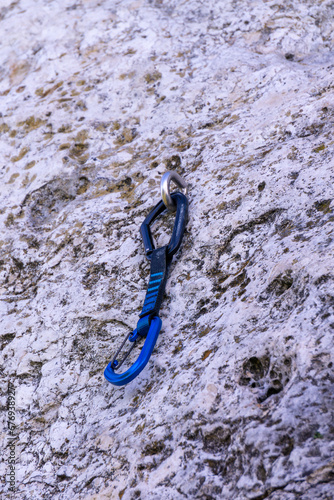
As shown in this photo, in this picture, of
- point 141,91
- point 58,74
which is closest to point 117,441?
point 141,91

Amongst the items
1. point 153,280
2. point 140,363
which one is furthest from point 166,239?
point 140,363

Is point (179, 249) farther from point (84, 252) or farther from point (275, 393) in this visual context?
point (275, 393)

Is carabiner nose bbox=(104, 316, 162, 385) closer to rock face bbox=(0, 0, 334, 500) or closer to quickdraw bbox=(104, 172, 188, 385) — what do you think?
quickdraw bbox=(104, 172, 188, 385)

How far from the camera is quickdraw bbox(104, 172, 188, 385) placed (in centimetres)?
203

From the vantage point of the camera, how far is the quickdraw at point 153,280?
6.64 ft

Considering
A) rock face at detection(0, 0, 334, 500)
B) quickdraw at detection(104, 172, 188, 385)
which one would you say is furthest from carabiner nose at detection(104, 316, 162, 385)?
rock face at detection(0, 0, 334, 500)

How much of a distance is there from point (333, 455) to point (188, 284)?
4.16 feet

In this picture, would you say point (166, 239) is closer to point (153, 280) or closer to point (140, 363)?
point (153, 280)

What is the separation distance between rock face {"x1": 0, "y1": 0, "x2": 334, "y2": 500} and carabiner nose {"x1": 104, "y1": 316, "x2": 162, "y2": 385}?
113 mm

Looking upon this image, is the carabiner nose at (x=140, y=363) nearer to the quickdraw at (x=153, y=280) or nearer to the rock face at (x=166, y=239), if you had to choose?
the quickdraw at (x=153, y=280)

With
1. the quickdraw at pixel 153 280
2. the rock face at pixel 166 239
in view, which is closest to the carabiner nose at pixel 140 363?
the quickdraw at pixel 153 280

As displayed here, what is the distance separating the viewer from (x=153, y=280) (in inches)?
94.7

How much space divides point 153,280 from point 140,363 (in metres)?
0.56

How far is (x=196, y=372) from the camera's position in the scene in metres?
1.85
